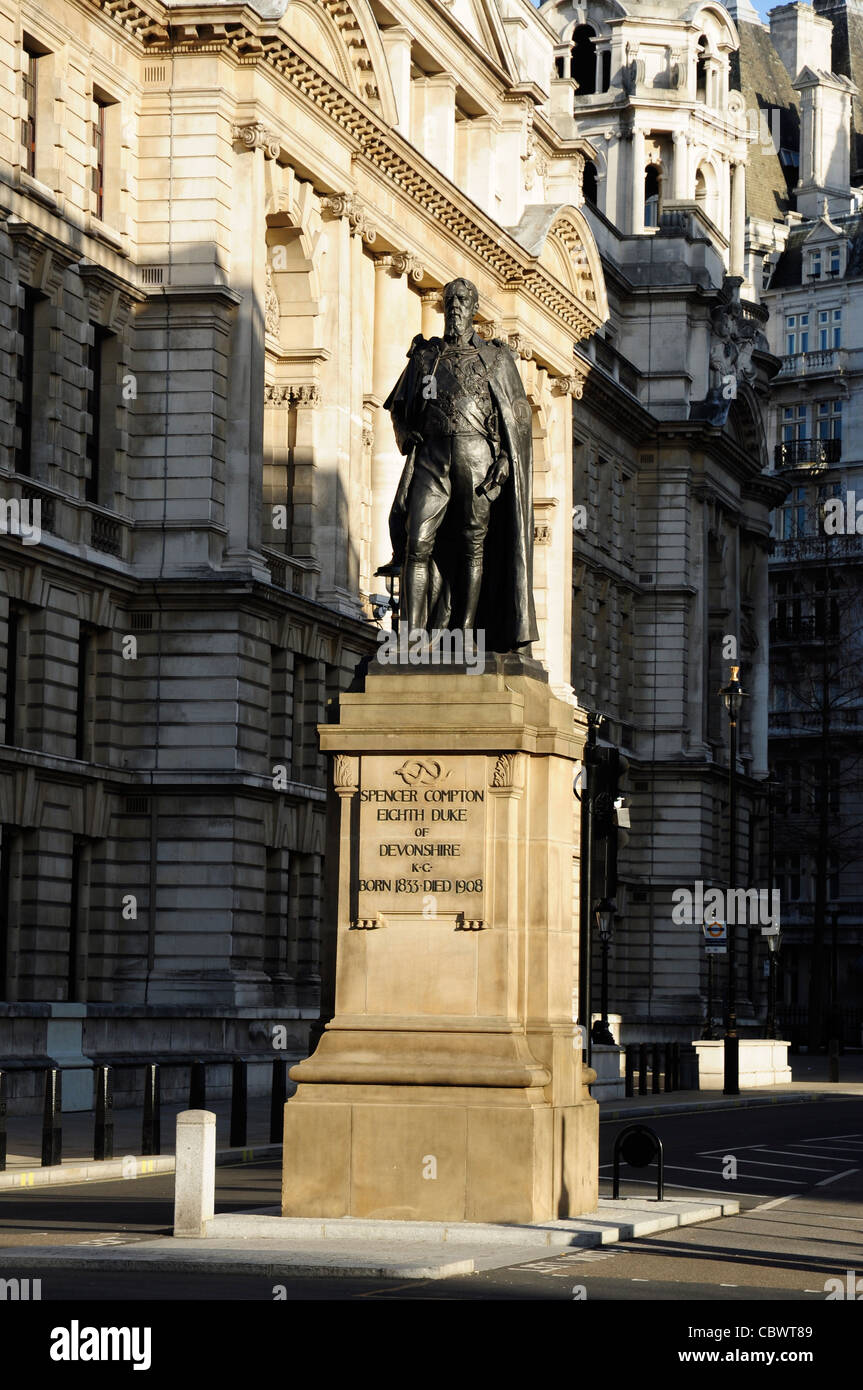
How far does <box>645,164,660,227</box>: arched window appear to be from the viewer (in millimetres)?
94188

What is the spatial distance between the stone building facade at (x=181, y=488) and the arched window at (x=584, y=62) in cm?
4334

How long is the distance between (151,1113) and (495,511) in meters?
9.47

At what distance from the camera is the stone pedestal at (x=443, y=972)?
689 inches

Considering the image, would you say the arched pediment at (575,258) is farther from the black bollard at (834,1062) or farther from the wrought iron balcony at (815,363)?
the wrought iron balcony at (815,363)

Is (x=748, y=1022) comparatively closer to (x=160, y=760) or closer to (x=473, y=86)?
(x=473, y=86)

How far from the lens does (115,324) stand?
144 feet

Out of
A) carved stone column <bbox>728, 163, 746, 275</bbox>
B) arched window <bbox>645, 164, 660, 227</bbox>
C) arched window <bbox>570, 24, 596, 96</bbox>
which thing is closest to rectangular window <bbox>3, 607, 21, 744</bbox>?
arched window <bbox>645, 164, 660, 227</bbox>

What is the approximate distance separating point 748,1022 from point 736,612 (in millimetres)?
14784

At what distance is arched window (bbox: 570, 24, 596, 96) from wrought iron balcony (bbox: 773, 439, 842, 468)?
2630cm

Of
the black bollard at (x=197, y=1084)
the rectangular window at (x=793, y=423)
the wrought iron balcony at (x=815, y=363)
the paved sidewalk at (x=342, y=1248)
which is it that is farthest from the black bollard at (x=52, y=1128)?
the rectangular window at (x=793, y=423)

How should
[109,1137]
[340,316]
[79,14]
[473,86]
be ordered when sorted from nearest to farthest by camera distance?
[109,1137] < [79,14] < [340,316] < [473,86]

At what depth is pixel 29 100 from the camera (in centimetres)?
4128

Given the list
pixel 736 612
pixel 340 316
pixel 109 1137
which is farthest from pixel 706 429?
pixel 109 1137

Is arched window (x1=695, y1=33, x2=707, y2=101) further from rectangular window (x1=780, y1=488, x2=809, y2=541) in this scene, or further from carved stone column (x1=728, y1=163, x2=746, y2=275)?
rectangular window (x1=780, y1=488, x2=809, y2=541)
